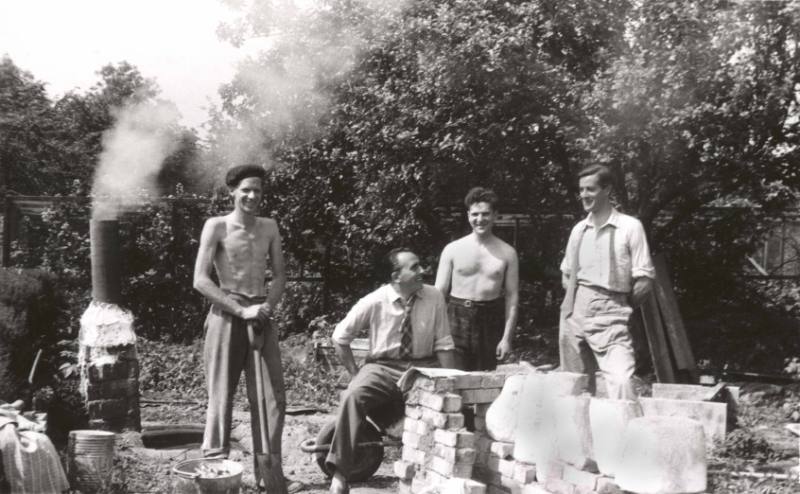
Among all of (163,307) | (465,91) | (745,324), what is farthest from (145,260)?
(745,324)

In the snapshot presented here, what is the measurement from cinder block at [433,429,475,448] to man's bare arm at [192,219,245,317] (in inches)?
58.9

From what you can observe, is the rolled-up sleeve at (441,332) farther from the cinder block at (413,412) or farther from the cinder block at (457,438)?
the cinder block at (457,438)

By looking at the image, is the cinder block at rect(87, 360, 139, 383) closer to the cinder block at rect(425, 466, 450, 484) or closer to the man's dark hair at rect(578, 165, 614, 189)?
the cinder block at rect(425, 466, 450, 484)

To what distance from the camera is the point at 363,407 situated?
16.2ft

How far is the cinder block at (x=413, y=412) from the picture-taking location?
4895mm

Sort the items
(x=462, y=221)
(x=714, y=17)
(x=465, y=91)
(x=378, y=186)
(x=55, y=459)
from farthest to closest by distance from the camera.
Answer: (x=462, y=221) < (x=378, y=186) < (x=465, y=91) < (x=714, y=17) < (x=55, y=459)

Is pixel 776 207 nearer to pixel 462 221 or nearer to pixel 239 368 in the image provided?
pixel 462 221

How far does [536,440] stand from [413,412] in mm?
867

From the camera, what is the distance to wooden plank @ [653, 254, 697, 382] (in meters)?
8.52

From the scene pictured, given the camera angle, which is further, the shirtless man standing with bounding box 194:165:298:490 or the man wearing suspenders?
the shirtless man standing with bounding box 194:165:298:490

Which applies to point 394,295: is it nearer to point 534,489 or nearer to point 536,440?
point 536,440

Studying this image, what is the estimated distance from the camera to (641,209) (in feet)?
29.1

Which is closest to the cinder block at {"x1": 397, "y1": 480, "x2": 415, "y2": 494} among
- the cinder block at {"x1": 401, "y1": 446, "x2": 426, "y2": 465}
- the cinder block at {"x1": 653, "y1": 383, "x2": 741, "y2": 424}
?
the cinder block at {"x1": 401, "y1": 446, "x2": 426, "y2": 465}

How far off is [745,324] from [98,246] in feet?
23.9
